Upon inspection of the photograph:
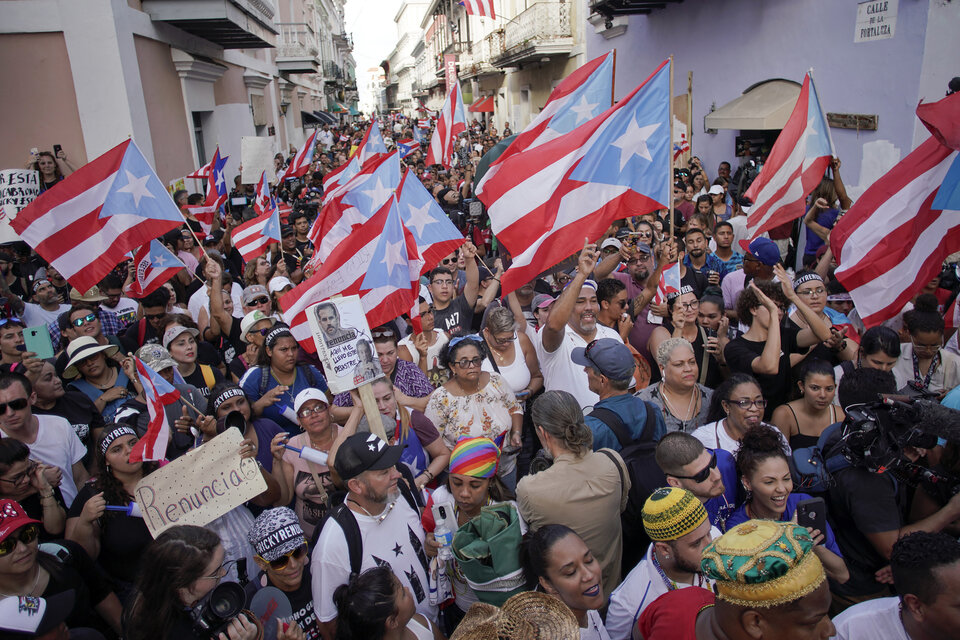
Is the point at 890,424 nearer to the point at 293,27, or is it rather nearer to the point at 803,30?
the point at 803,30

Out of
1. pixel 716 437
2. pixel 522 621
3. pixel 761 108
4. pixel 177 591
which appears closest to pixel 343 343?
pixel 177 591

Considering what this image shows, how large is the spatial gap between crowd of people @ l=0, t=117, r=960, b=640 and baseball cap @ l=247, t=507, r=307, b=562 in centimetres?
1

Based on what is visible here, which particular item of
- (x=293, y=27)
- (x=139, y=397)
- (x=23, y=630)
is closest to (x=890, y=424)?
(x=23, y=630)

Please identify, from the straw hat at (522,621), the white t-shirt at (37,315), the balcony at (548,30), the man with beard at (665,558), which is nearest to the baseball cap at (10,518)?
the straw hat at (522,621)

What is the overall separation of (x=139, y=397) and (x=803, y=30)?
10.9 metres

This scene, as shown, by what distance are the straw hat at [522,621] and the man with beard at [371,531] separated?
69cm

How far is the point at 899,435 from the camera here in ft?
8.52

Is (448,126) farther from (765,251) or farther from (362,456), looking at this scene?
(362,456)

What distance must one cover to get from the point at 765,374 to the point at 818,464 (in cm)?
125

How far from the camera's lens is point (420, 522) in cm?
291

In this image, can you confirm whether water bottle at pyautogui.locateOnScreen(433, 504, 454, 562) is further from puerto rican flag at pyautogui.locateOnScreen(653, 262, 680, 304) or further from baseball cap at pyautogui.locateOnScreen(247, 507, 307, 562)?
puerto rican flag at pyautogui.locateOnScreen(653, 262, 680, 304)

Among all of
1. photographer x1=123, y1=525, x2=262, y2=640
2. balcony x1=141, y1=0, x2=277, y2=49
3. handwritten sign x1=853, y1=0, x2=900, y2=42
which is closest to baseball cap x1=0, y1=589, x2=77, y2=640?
photographer x1=123, y1=525, x2=262, y2=640

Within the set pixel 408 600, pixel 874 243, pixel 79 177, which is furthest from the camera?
pixel 79 177

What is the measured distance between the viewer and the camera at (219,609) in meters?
2.22
